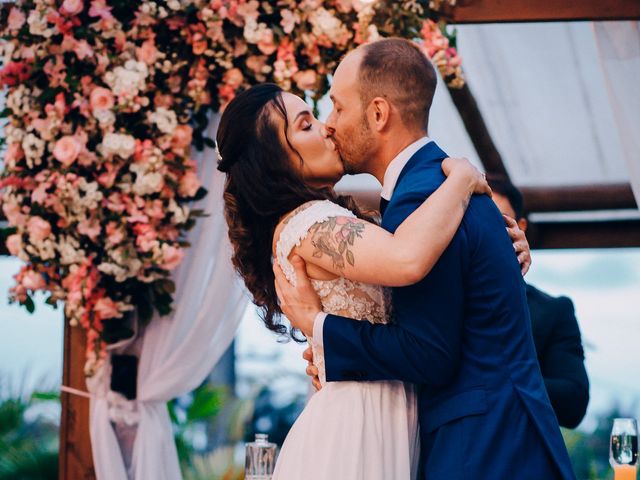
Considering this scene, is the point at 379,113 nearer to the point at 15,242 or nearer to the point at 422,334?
the point at 422,334

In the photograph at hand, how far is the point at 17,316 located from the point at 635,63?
6.24 m

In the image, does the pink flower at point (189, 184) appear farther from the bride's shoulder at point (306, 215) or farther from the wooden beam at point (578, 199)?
the wooden beam at point (578, 199)

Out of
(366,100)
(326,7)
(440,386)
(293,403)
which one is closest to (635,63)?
(326,7)

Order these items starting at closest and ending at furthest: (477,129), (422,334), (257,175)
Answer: (422,334), (257,175), (477,129)

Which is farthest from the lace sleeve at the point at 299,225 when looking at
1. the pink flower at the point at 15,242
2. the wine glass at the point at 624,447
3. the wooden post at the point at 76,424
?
the wooden post at the point at 76,424

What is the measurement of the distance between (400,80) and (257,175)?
1.38ft

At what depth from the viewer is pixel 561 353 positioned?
12.1 ft

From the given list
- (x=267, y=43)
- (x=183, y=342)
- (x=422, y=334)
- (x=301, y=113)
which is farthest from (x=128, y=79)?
(x=422, y=334)

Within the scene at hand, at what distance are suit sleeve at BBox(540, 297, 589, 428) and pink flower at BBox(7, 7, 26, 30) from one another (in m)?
2.67

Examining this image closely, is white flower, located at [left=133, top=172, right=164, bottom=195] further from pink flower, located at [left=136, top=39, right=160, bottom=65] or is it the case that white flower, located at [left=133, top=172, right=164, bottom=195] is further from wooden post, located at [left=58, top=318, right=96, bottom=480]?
wooden post, located at [left=58, top=318, right=96, bottom=480]

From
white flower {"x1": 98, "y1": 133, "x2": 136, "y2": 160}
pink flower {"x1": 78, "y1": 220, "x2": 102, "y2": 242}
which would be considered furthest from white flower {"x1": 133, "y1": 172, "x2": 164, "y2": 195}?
pink flower {"x1": 78, "y1": 220, "x2": 102, "y2": 242}

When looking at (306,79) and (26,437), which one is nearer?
(306,79)

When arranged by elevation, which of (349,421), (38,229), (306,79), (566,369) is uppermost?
(306,79)

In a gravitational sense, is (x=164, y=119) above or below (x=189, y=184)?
above
